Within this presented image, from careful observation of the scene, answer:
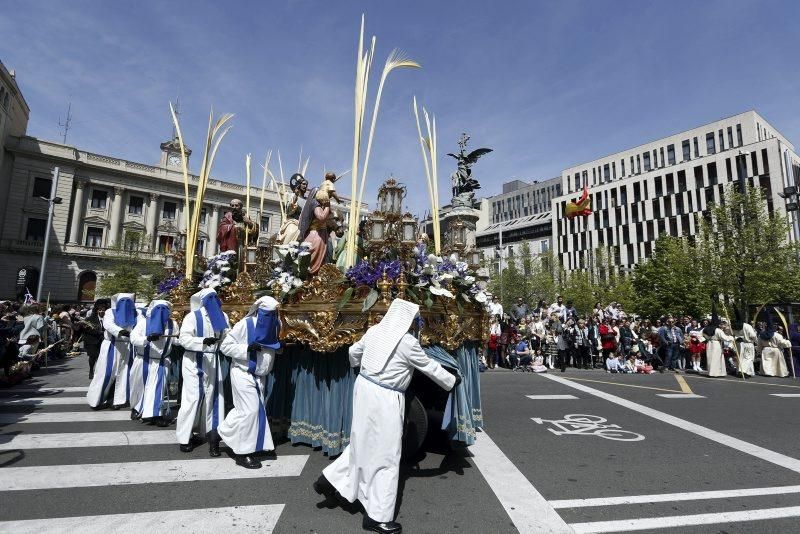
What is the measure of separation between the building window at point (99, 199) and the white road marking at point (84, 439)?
153ft

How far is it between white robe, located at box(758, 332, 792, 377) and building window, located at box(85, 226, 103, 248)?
51927 millimetres

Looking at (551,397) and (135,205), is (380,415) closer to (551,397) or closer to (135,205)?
(551,397)

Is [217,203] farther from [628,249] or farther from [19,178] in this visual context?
[628,249]

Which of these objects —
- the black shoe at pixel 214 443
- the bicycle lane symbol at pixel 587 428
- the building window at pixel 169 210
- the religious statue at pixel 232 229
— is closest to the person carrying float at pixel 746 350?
the bicycle lane symbol at pixel 587 428

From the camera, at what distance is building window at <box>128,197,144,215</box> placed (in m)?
44.8

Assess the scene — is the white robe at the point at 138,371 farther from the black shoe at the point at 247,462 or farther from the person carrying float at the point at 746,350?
the person carrying float at the point at 746,350

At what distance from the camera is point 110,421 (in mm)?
6449

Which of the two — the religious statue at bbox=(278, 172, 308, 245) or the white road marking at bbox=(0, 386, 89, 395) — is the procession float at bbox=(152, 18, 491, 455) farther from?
the white road marking at bbox=(0, 386, 89, 395)

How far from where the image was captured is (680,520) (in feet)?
11.5

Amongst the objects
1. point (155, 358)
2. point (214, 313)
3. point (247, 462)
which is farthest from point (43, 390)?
point (247, 462)

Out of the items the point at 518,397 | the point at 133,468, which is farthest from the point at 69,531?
the point at 518,397

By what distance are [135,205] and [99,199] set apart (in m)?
3.19

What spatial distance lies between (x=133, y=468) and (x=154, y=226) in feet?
156

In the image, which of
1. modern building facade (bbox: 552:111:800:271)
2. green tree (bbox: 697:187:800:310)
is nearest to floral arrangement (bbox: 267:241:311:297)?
green tree (bbox: 697:187:800:310)
